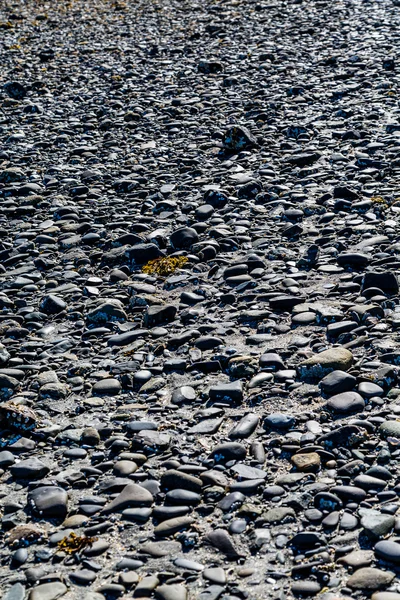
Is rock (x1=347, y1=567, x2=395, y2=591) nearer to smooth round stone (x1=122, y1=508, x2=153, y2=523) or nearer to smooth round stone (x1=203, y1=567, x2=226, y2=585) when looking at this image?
smooth round stone (x1=203, y1=567, x2=226, y2=585)

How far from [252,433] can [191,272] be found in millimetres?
→ 3010

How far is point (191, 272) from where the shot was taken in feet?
27.1

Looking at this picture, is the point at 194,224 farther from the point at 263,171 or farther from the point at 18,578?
the point at 18,578

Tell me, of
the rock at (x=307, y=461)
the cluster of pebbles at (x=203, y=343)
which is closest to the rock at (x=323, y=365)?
the cluster of pebbles at (x=203, y=343)

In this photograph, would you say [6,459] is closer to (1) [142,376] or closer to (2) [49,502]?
(2) [49,502]

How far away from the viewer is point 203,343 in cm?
673

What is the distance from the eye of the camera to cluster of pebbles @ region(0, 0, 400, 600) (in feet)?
14.8

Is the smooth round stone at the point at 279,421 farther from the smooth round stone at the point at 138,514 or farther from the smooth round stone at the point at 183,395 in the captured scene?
the smooth round stone at the point at 138,514

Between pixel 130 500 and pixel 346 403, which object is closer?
pixel 130 500

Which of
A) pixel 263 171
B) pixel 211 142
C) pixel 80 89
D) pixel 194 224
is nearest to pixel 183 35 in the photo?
pixel 80 89

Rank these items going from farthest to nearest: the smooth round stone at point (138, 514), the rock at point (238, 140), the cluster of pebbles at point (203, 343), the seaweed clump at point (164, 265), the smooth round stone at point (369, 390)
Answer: the rock at point (238, 140) → the seaweed clump at point (164, 265) → the smooth round stone at point (369, 390) → the smooth round stone at point (138, 514) → the cluster of pebbles at point (203, 343)

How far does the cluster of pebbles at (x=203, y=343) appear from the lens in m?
4.50

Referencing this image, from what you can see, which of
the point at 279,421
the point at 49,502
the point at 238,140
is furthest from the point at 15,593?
the point at 238,140

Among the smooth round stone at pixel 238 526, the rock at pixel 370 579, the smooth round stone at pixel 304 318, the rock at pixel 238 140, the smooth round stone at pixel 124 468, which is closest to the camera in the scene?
the rock at pixel 370 579
